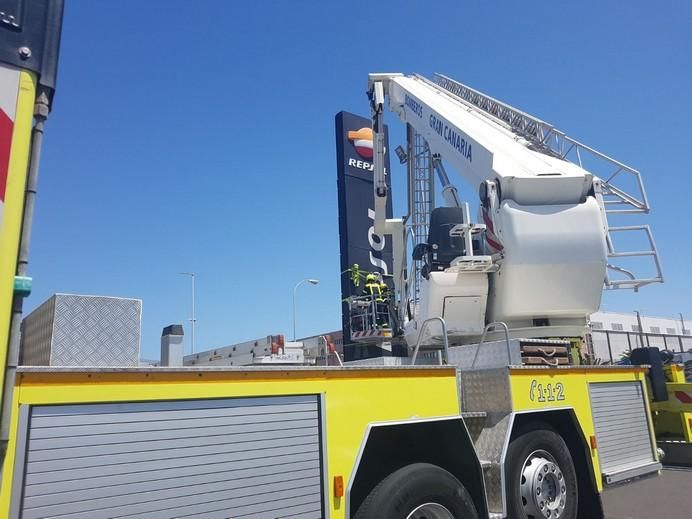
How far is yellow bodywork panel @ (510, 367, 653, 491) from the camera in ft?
17.7

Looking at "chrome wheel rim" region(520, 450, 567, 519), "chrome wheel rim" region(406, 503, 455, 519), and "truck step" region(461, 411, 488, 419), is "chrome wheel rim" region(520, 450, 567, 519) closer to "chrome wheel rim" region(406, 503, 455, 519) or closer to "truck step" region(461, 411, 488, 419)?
"truck step" region(461, 411, 488, 419)

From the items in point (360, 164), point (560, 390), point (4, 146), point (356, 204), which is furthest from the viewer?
point (360, 164)

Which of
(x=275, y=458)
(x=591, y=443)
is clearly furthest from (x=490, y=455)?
(x=275, y=458)

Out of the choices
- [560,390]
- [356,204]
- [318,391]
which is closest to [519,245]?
[560,390]

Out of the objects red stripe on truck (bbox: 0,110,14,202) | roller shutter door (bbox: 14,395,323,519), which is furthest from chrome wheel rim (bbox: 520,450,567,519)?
red stripe on truck (bbox: 0,110,14,202)

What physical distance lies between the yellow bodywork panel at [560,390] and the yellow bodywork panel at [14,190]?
4486 millimetres

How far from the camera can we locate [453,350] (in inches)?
263

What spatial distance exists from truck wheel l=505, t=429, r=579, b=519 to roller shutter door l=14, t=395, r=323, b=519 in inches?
91.7

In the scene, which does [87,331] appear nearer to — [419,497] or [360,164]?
[419,497]

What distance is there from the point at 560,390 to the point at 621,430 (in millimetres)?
1352

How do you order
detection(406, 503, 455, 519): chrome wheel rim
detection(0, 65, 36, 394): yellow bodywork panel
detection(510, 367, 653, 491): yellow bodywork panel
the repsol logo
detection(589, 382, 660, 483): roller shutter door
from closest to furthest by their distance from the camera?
detection(0, 65, 36, 394): yellow bodywork panel
detection(406, 503, 455, 519): chrome wheel rim
detection(510, 367, 653, 491): yellow bodywork panel
detection(589, 382, 660, 483): roller shutter door
the repsol logo

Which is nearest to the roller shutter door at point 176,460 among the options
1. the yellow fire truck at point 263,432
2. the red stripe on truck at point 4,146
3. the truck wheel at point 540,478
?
the yellow fire truck at point 263,432

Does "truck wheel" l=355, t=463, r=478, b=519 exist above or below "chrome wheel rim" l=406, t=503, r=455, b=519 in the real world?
above

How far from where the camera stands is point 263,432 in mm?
3494
